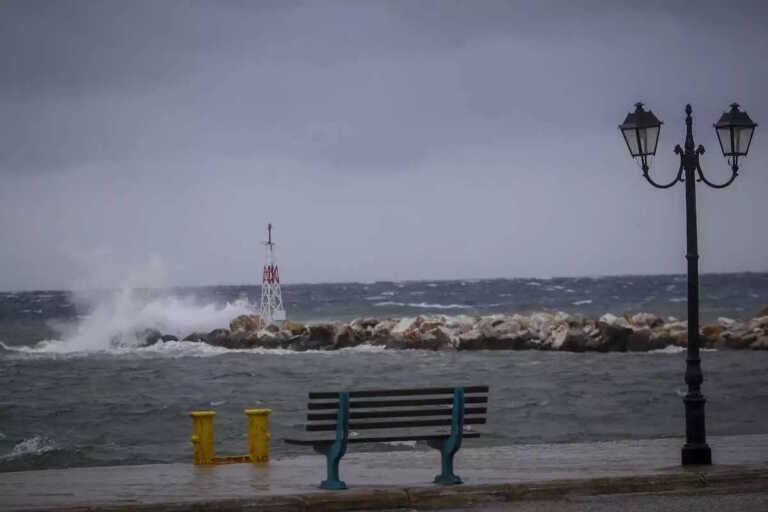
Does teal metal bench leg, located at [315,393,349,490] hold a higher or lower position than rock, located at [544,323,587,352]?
higher

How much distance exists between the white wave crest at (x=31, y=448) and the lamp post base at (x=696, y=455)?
12.4 m

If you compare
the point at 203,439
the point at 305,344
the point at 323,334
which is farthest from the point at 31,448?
the point at 323,334

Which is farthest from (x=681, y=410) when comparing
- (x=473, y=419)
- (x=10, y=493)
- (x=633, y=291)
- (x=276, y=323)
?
(x=633, y=291)

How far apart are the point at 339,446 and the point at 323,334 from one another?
1643 inches

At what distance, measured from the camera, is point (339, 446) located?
11.5 meters

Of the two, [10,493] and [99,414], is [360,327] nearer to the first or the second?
[99,414]

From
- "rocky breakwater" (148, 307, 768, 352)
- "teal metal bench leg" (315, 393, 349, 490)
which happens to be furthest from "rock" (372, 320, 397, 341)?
"teal metal bench leg" (315, 393, 349, 490)

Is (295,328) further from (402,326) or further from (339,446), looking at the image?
(339,446)

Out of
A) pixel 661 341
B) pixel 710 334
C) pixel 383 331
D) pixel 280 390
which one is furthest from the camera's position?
pixel 383 331

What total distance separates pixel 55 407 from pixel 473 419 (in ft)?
71.2

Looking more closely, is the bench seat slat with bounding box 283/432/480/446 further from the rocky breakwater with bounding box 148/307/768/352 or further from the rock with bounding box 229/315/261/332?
the rock with bounding box 229/315/261/332

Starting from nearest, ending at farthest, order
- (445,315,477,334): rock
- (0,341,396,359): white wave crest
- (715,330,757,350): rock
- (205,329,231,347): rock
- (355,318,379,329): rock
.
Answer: (715,330,757,350): rock, (0,341,396,359): white wave crest, (445,315,477,334): rock, (355,318,379,329): rock, (205,329,231,347): rock

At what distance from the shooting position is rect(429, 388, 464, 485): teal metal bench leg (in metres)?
11.7

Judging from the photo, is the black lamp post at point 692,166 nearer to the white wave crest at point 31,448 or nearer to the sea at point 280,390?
the sea at point 280,390
